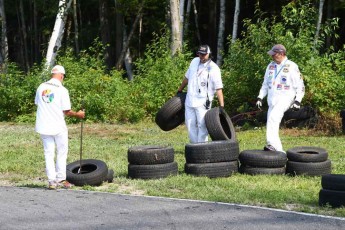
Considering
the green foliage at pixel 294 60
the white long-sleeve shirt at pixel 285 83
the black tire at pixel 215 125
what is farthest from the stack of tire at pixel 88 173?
the green foliage at pixel 294 60

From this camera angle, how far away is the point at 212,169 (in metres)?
12.8

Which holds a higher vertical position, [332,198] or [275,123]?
[275,123]

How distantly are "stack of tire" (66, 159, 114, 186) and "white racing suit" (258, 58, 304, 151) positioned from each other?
9.65 feet

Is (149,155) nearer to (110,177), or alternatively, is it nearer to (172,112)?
(110,177)

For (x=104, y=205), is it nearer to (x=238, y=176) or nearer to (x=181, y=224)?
(x=181, y=224)

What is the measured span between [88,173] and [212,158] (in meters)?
1.98

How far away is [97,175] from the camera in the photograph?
12234 mm

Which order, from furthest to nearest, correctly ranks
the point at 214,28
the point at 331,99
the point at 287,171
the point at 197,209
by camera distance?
the point at 214,28 → the point at 331,99 → the point at 287,171 → the point at 197,209

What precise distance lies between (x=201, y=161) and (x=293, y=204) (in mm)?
2482

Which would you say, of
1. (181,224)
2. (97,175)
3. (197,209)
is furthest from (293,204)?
(97,175)

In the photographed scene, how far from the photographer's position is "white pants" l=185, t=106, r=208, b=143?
1443 centimetres

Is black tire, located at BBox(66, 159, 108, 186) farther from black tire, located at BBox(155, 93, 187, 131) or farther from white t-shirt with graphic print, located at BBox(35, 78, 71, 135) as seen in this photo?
black tire, located at BBox(155, 93, 187, 131)

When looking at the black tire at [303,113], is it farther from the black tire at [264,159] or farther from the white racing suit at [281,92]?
the black tire at [264,159]

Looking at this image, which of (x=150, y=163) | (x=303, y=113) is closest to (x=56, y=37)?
(x=303, y=113)
